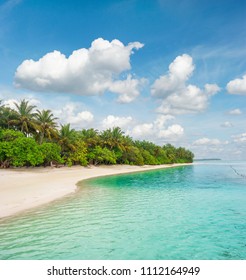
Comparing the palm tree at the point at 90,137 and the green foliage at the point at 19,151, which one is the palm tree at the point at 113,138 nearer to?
the palm tree at the point at 90,137

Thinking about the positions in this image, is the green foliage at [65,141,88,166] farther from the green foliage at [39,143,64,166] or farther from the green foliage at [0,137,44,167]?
the green foliage at [0,137,44,167]

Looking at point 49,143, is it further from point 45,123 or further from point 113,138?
point 113,138

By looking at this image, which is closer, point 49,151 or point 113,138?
point 49,151

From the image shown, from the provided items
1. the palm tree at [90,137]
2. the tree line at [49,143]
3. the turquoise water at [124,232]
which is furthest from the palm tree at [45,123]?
the turquoise water at [124,232]

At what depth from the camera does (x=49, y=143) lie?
44.8 meters

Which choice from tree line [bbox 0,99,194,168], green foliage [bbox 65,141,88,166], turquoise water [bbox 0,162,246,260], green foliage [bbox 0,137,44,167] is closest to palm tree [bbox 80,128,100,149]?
tree line [bbox 0,99,194,168]

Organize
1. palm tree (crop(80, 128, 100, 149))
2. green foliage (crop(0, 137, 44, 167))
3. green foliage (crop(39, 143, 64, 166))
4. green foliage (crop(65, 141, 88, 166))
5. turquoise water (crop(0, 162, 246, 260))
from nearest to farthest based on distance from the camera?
turquoise water (crop(0, 162, 246, 260)), green foliage (crop(0, 137, 44, 167)), green foliage (crop(39, 143, 64, 166)), green foliage (crop(65, 141, 88, 166)), palm tree (crop(80, 128, 100, 149))

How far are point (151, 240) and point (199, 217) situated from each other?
485 centimetres

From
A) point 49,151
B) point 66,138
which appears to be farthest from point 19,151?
point 66,138

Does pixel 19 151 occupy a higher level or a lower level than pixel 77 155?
higher

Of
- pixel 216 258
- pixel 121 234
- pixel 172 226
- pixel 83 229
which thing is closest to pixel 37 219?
pixel 83 229

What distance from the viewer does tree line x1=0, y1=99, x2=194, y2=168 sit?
3903cm

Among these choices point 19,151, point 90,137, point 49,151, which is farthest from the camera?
point 90,137

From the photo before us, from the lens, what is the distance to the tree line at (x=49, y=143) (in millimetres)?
39031
